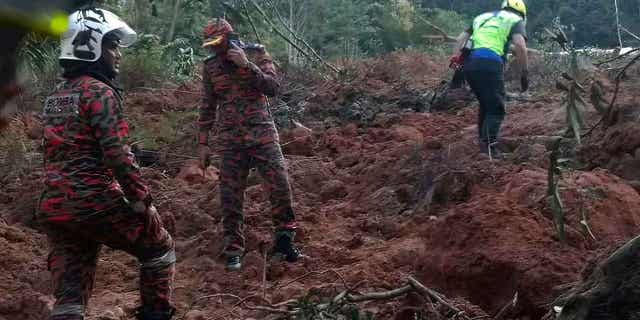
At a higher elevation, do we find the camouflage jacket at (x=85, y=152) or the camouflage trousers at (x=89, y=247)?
the camouflage jacket at (x=85, y=152)

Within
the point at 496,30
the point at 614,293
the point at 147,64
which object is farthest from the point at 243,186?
the point at 147,64

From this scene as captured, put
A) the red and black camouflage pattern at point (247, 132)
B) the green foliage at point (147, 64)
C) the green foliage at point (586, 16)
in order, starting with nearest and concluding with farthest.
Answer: the red and black camouflage pattern at point (247, 132) < the green foliage at point (147, 64) < the green foliage at point (586, 16)

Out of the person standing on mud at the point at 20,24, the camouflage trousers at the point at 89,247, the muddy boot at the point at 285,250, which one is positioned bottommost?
the muddy boot at the point at 285,250

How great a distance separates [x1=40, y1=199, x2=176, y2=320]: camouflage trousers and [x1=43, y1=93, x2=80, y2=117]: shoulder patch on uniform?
48cm

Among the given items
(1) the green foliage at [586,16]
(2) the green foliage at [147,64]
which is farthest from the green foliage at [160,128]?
(1) the green foliage at [586,16]

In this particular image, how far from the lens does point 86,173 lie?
3.65 metres

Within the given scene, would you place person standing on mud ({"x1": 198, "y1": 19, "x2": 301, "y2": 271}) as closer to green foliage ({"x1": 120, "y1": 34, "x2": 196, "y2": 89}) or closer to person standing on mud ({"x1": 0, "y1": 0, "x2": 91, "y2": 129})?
person standing on mud ({"x1": 0, "y1": 0, "x2": 91, "y2": 129})

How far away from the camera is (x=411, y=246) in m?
5.39

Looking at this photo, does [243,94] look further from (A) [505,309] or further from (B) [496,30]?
(A) [505,309]

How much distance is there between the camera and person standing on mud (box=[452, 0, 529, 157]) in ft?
23.1

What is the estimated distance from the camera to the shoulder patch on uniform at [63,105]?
3609 mm

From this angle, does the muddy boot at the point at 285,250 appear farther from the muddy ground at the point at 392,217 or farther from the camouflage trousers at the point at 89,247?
the camouflage trousers at the point at 89,247

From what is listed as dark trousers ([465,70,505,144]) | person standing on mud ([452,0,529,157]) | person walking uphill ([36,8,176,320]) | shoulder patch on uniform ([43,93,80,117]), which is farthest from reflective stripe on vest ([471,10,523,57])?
shoulder patch on uniform ([43,93,80,117])

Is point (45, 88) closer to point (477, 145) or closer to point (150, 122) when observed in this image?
point (150, 122)
